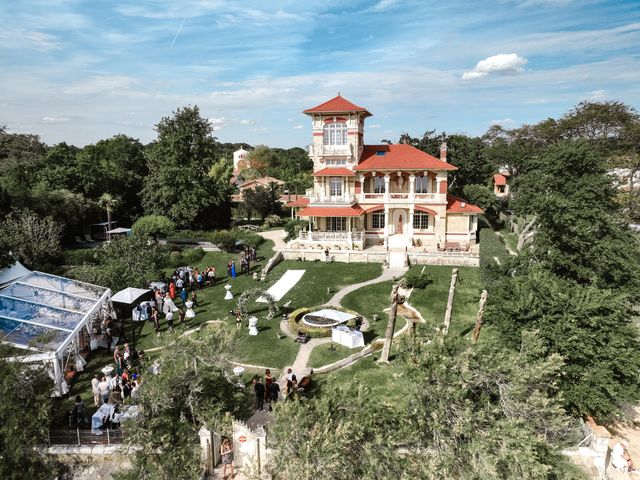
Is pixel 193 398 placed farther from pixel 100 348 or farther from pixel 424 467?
pixel 100 348

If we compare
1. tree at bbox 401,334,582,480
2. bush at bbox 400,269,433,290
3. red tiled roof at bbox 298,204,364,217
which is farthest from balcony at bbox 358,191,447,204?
tree at bbox 401,334,582,480

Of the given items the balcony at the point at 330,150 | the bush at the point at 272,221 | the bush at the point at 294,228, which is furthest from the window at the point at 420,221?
the bush at the point at 272,221

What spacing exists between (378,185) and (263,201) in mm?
22743

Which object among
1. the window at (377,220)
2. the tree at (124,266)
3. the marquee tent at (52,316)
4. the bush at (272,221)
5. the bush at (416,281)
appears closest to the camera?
the marquee tent at (52,316)

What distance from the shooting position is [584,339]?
612 inches

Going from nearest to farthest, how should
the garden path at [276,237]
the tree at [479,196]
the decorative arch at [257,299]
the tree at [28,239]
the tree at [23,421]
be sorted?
the tree at [23,421] → the decorative arch at [257,299] → the tree at [28,239] → the garden path at [276,237] → the tree at [479,196]

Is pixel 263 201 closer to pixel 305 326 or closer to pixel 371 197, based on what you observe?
pixel 371 197

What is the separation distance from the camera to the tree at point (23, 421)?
12328 mm

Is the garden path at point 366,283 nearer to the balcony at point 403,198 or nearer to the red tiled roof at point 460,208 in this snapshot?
the balcony at point 403,198

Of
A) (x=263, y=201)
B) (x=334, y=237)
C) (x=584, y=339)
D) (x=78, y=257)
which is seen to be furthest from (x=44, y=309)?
(x=263, y=201)

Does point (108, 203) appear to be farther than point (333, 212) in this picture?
Yes

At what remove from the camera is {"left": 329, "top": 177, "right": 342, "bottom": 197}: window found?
40344mm

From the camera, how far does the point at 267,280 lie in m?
31.7

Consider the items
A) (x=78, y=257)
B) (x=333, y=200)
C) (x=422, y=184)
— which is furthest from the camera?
(x=333, y=200)
